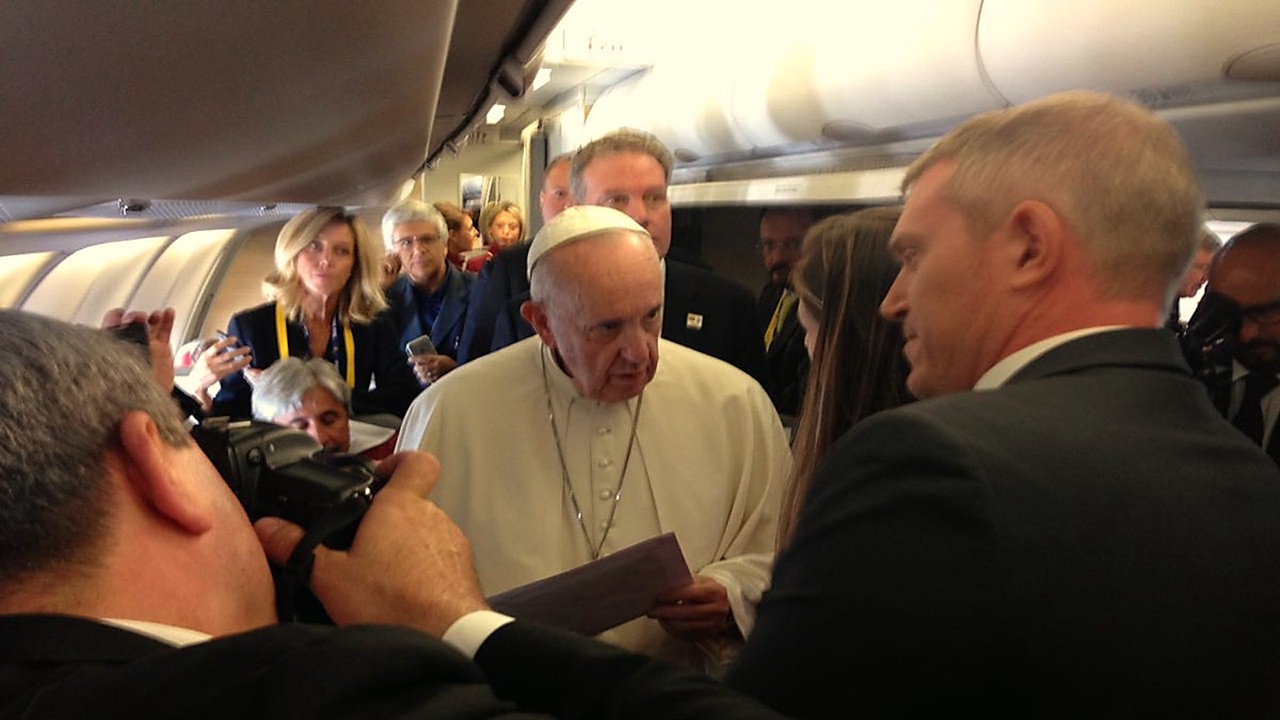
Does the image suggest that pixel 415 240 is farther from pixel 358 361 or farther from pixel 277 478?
pixel 277 478

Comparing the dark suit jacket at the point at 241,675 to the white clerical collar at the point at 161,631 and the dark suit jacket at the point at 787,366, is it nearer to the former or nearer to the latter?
the white clerical collar at the point at 161,631

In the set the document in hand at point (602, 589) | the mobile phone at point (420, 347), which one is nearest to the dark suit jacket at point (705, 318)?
the mobile phone at point (420, 347)

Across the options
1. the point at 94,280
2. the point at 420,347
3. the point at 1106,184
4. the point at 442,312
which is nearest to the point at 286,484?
the point at 1106,184

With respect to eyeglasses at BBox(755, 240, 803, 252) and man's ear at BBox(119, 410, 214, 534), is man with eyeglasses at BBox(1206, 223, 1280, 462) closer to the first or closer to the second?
man's ear at BBox(119, 410, 214, 534)

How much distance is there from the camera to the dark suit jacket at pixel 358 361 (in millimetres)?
3920

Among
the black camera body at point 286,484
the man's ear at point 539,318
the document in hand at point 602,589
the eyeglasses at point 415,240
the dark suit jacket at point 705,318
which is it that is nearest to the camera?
the black camera body at point 286,484

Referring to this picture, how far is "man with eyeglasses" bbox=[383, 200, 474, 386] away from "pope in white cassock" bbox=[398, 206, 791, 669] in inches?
99.5

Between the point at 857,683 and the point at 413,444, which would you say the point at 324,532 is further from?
the point at 413,444

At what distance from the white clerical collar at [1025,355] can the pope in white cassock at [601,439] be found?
921 mm

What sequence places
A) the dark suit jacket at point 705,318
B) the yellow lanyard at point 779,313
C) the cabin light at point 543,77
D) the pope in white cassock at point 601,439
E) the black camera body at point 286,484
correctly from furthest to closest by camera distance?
the cabin light at point 543,77, the yellow lanyard at point 779,313, the dark suit jacket at point 705,318, the pope in white cassock at point 601,439, the black camera body at point 286,484

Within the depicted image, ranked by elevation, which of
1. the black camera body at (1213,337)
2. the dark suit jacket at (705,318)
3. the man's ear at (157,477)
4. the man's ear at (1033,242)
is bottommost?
the dark suit jacket at (705,318)

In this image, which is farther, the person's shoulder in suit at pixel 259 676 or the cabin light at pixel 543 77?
the cabin light at pixel 543 77

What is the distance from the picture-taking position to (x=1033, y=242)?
3.84 feet

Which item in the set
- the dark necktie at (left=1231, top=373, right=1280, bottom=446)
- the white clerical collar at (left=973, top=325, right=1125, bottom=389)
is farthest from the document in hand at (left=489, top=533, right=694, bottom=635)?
the dark necktie at (left=1231, top=373, right=1280, bottom=446)
